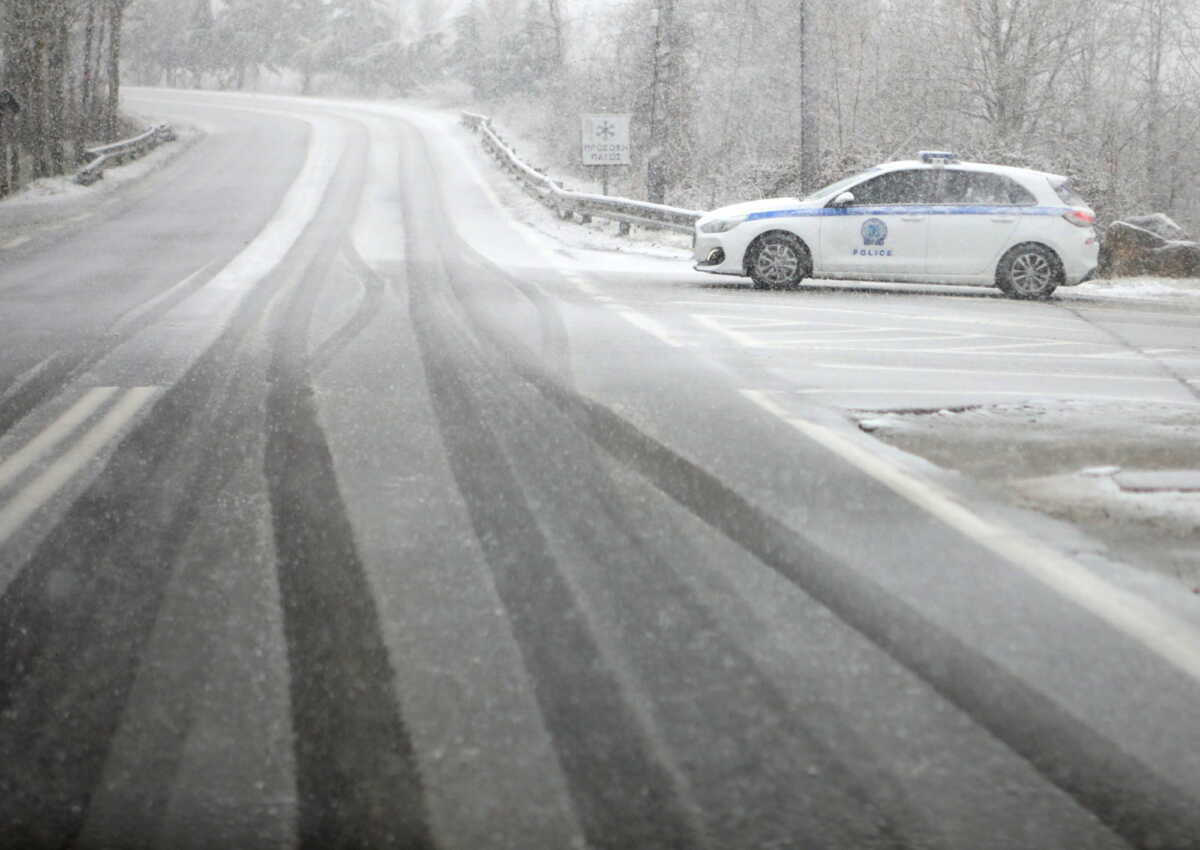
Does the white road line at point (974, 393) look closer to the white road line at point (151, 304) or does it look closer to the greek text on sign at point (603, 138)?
the white road line at point (151, 304)

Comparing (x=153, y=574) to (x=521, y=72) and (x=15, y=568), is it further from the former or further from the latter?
(x=521, y=72)

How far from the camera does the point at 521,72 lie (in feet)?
197

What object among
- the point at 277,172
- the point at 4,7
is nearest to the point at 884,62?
the point at 277,172

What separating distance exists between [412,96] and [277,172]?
39.7 metres

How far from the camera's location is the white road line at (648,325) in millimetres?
9992

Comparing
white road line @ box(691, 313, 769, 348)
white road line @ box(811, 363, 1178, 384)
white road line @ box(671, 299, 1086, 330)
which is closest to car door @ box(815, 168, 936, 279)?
white road line @ box(671, 299, 1086, 330)

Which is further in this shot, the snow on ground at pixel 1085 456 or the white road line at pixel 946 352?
the white road line at pixel 946 352

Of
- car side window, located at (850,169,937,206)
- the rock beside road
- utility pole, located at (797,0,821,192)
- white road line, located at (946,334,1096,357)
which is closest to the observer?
white road line, located at (946,334,1096,357)

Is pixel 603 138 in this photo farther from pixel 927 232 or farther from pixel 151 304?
pixel 151 304

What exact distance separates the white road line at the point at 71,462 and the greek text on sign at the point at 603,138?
16.7 m

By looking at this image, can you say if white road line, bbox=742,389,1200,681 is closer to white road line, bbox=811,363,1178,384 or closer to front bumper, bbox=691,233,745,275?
white road line, bbox=811,363,1178,384

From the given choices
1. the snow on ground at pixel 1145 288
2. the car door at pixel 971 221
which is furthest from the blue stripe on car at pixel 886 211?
the snow on ground at pixel 1145 288

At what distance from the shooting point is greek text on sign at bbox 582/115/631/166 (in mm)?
23266

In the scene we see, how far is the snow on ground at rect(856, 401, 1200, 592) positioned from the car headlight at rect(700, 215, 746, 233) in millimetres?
7670
